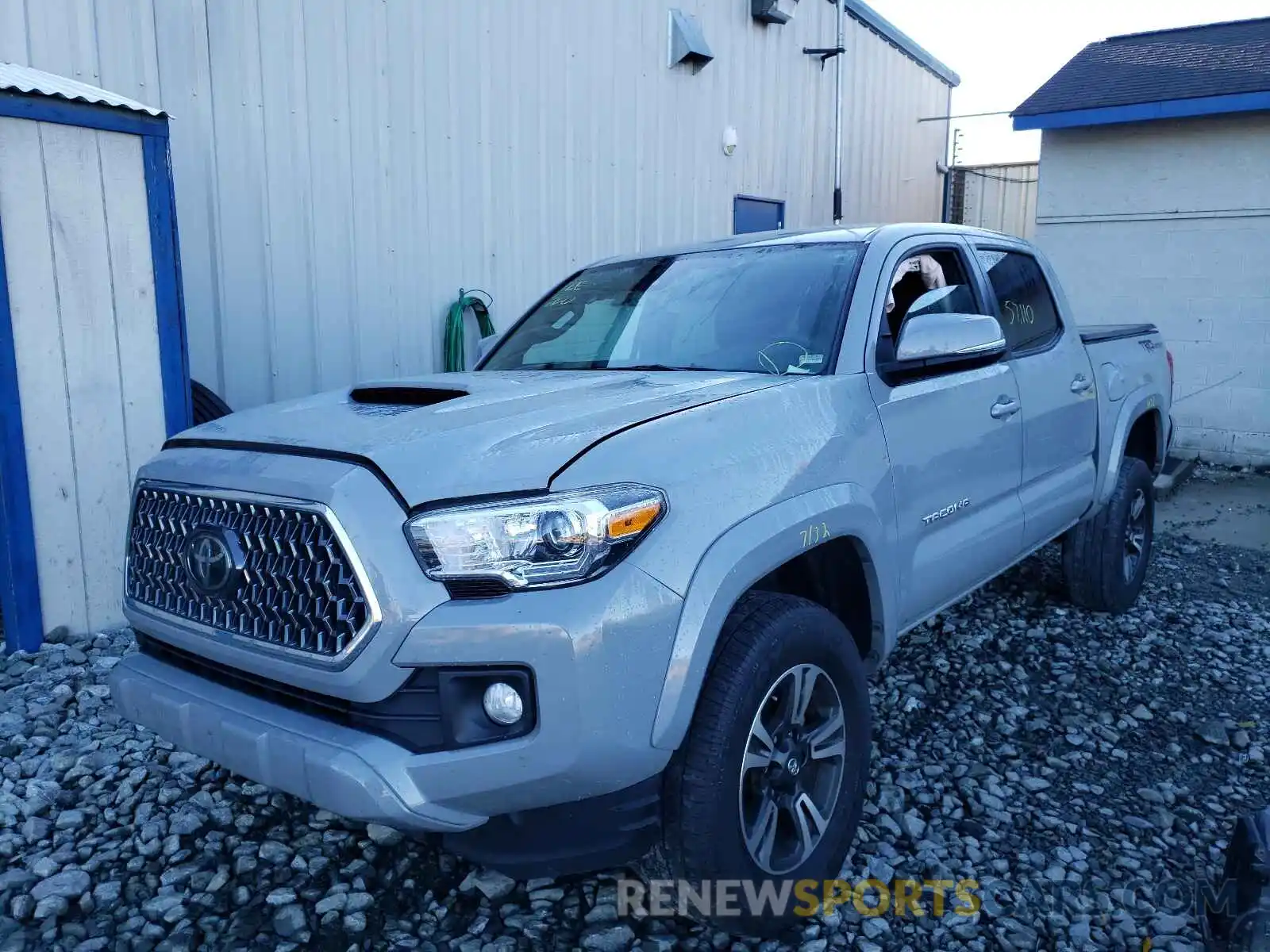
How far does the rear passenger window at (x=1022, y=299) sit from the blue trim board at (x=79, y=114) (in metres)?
3.58

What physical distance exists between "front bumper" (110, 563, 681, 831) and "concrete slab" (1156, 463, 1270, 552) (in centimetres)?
580

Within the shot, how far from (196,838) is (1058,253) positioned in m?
9.14

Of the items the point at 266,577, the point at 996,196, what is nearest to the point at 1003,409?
the point at 266,577

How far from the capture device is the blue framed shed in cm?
411

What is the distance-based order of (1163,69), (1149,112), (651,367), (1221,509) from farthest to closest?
1. (1163,69)
2. (1149,112)
3. (1221,509)
4. (651,367)

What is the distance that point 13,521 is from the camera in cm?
416

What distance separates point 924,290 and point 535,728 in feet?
7.77

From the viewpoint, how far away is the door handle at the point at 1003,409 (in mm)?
3633

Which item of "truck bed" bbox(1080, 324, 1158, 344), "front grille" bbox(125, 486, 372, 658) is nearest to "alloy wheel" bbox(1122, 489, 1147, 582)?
"truck bed" bbox(1080, 324, 1158, 344)

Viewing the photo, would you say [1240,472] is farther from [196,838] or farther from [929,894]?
[196,838]

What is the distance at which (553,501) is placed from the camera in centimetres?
207

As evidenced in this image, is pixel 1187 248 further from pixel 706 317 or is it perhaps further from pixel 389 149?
pixel 706 317

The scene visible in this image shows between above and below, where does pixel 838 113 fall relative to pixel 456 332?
above

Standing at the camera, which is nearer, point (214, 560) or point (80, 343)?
point (214, 560)
